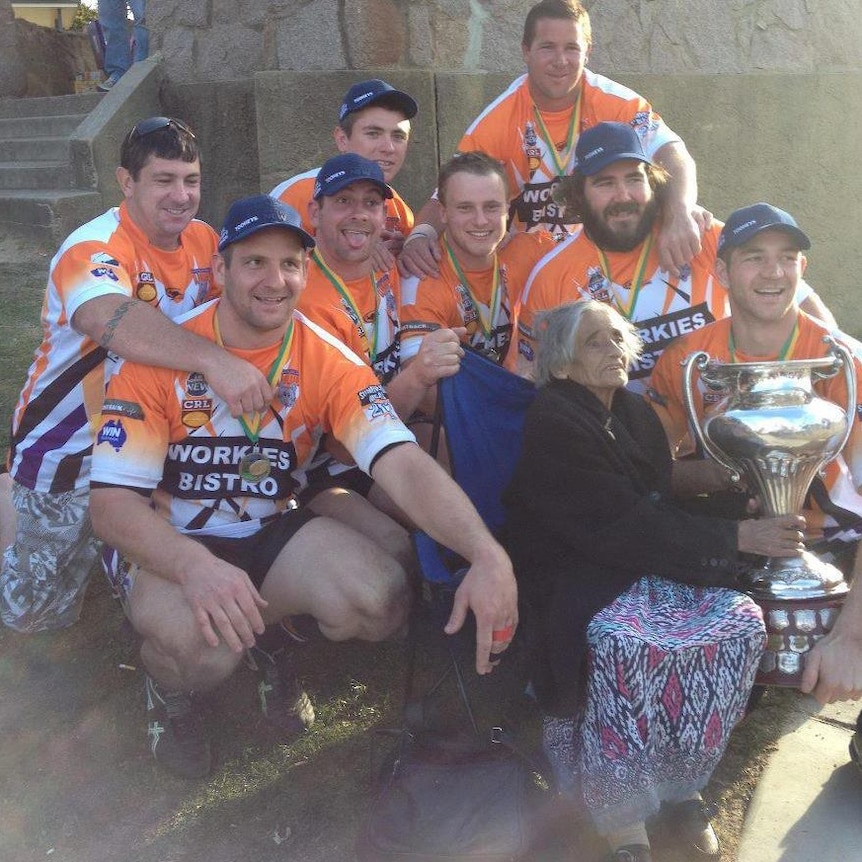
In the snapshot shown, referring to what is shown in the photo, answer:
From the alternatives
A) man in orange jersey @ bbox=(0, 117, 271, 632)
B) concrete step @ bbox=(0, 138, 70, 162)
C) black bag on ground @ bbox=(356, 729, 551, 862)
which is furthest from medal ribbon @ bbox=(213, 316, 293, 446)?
concrete step @ bbox=(0, 138, 70, 162)

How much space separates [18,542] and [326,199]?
167cm

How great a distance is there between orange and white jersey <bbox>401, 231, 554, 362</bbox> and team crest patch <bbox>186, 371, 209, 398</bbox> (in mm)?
874

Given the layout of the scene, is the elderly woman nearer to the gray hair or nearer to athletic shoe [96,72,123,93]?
the gray hair

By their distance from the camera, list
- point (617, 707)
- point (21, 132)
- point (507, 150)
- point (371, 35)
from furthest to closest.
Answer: point (21, 132) < point (371, 35) < point (507, 150) < point (617, 707)

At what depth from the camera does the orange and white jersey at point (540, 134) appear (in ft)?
13.4

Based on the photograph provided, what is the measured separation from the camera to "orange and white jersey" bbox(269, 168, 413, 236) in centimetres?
381

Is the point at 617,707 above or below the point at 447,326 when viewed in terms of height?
below

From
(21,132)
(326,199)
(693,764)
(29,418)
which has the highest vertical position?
(21,132)

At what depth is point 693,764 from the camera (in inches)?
96.3

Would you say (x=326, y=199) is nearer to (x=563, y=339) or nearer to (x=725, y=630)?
(x=563, y=339)

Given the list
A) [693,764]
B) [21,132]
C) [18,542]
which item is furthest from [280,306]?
[21,132]

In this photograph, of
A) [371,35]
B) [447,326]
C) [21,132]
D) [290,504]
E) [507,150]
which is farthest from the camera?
[21,132]

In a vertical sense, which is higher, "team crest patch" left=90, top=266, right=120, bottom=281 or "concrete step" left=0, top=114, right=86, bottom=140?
"concrete step" left=0, top=114, right=86, bottom=140

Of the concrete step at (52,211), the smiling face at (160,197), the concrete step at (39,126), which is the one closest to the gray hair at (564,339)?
the smiling face at (160,197)
